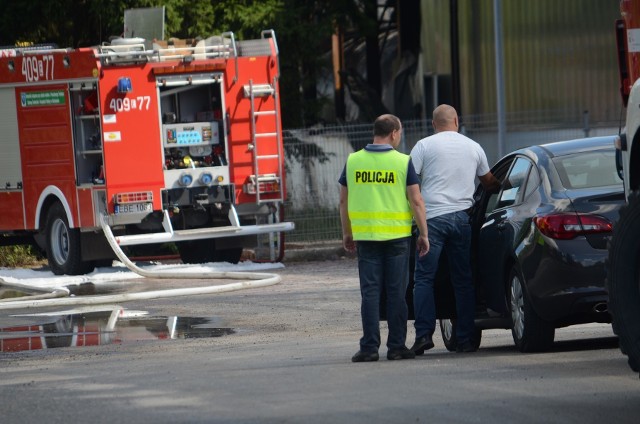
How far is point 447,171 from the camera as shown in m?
10.2

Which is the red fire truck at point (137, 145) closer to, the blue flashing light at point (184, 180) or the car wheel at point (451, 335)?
the blue flashing light at point (184, 180)

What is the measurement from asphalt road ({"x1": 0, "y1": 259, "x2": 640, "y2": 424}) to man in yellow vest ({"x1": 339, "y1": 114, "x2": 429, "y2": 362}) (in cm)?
33

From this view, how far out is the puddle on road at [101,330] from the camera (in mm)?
12852

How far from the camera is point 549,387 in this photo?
316 inches

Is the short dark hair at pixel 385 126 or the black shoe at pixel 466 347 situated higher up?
the short dark hair at pixel 385 126

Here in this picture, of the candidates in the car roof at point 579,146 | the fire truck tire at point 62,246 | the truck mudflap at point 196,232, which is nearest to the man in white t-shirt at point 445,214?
the car roof at point 579,146

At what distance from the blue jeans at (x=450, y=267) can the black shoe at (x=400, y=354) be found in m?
0.25

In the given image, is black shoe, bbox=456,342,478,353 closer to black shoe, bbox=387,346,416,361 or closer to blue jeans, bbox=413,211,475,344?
blue jeans, bbox=413,211,475,344

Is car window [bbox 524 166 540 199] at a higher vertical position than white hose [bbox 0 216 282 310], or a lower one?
higher

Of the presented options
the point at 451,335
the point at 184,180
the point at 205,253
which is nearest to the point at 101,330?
the point at 451,335

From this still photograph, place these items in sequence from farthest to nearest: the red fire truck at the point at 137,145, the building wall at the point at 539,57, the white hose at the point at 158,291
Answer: the building wall at the point at 539,57 < the red fire truck at the point at 137,145 < the white hose at the point at 158,291

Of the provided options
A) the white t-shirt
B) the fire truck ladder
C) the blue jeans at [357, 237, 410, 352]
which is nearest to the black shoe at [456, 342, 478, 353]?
the blue jeans at [357, 237, 410, 352]

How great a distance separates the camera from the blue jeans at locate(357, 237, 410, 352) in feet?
32.4

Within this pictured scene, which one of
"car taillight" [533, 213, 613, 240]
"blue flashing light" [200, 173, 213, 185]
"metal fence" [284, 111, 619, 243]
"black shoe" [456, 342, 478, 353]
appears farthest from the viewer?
"metal fence" [284, 111, 619, 243]
